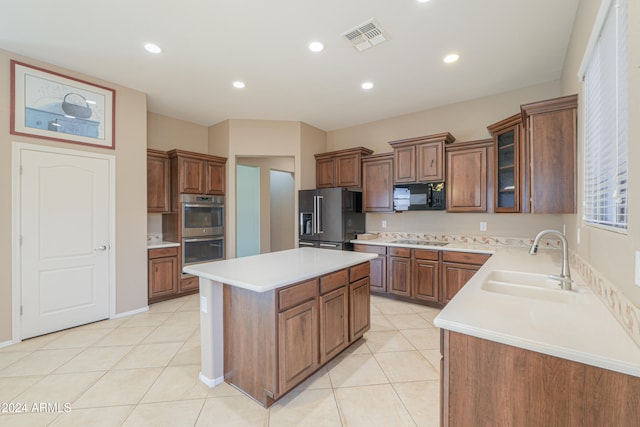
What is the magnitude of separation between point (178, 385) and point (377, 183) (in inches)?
143

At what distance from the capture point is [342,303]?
2416mm

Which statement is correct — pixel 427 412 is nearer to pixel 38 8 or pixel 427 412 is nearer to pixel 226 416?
pixel 226 416

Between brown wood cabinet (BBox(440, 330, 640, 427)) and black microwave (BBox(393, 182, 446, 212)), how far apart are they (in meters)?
3.18

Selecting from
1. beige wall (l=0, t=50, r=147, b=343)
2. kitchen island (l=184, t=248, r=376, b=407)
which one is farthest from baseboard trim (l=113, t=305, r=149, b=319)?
kitchen island (l=184, t=248, r=376, b=407)

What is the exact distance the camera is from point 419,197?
413 cm

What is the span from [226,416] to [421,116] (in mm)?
4520

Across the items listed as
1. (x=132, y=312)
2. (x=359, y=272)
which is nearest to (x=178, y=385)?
(x=359, y=272)

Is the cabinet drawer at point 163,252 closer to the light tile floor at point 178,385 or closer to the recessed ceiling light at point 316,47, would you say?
the light tile floor at point 178,385

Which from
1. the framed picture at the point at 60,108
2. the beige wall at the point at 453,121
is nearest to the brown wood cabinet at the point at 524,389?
the beige wall at the point at 453,121

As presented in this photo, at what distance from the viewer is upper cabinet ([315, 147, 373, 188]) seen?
4613 mm

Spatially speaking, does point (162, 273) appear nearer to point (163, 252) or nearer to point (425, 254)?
point (163, 252)

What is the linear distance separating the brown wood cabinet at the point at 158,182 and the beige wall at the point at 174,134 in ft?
1.32

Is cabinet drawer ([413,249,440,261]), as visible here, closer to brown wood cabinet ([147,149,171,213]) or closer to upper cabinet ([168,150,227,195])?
upper cabinet ([168,150,227,195])

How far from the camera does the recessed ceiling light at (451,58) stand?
2.85 meters
